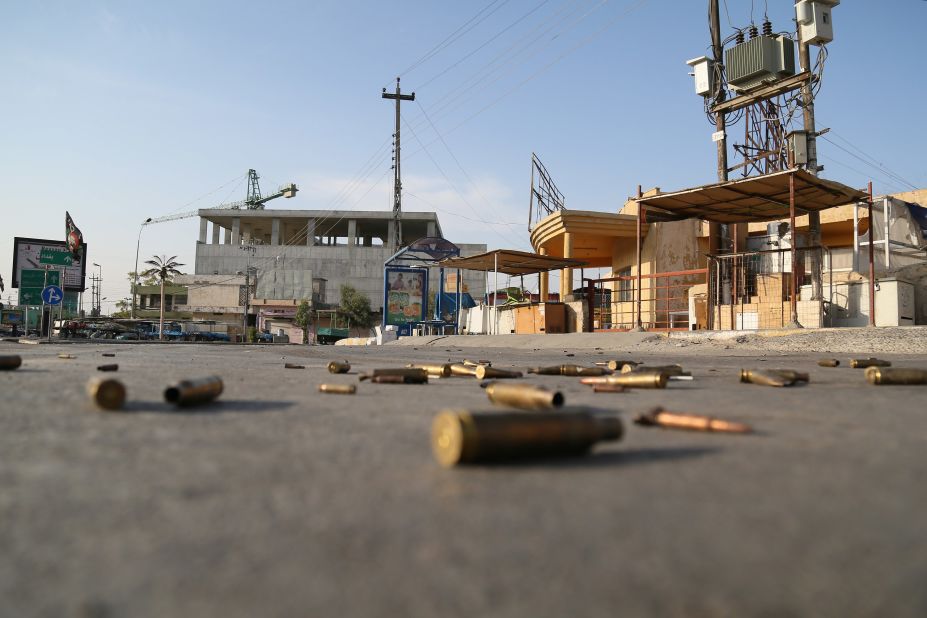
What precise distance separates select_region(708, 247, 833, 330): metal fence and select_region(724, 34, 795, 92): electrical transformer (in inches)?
341

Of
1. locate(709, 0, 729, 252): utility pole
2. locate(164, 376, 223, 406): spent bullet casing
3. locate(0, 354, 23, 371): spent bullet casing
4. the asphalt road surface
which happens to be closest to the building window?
locate(709, 0, 729, 252): utility pole

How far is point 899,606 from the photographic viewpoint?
36.2 inches

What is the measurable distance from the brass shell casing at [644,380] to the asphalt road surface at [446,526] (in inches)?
85.8

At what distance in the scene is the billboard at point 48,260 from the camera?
170 feet

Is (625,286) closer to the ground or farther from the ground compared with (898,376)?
farther from the ground

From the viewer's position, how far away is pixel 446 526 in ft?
3.94

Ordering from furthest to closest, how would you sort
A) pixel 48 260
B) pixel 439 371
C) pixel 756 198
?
pixel 48 260, pixel 756 198, pixel 439 371

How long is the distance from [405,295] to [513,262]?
8976mm

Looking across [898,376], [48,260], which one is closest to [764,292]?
[898,376]

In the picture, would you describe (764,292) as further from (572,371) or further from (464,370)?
(464,370)

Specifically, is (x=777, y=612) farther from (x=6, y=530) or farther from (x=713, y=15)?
(x=713, y=15)

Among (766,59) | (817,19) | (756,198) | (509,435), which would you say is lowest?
(509,435)

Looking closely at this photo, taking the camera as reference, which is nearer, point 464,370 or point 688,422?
point 688,422

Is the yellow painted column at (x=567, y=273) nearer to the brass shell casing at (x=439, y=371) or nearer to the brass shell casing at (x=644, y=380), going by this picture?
the brass shell casing at (x=439, y=371)
